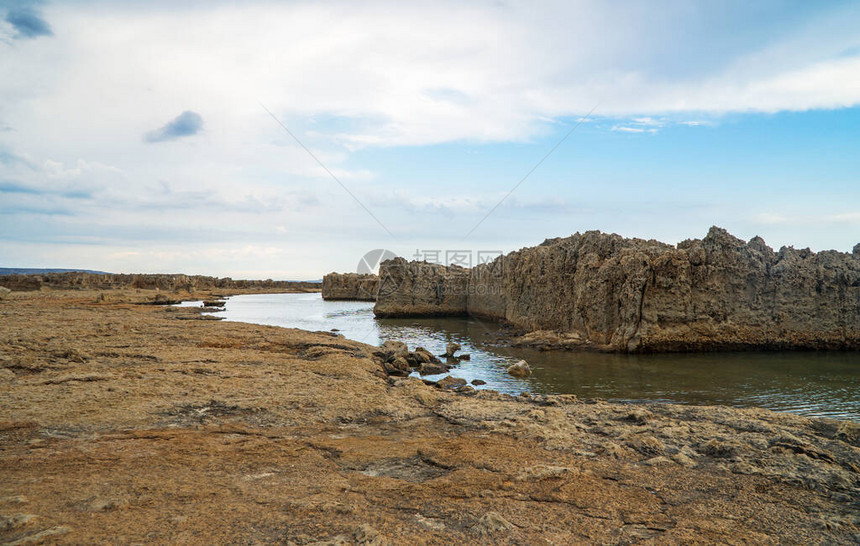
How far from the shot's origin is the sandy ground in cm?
369

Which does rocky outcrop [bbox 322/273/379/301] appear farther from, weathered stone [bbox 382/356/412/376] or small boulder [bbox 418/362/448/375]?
weathered stone [bbox 382/356/412/376]

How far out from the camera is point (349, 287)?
73.9 m

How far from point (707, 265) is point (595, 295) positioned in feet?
14.5

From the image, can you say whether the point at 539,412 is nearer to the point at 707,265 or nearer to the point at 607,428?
the point at 607,428

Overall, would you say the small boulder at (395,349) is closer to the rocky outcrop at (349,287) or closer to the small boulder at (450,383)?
the small boulder at (450,383)

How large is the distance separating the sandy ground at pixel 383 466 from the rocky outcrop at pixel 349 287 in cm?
6402

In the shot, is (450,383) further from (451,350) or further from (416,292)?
(416,292)

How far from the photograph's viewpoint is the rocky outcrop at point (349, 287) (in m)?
73.0

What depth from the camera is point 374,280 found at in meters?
73.2

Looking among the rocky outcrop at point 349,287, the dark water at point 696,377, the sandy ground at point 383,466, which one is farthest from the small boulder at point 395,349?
the rocky outcrop at point 349,287

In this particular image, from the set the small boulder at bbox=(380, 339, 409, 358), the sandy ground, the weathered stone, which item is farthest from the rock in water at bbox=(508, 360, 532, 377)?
the sandy ground

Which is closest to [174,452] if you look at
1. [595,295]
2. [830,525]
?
[830,525]

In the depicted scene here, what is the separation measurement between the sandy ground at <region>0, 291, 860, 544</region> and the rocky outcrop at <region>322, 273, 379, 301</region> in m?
64.0

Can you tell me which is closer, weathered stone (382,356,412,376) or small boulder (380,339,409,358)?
weathered stone (382,356,412,376)
